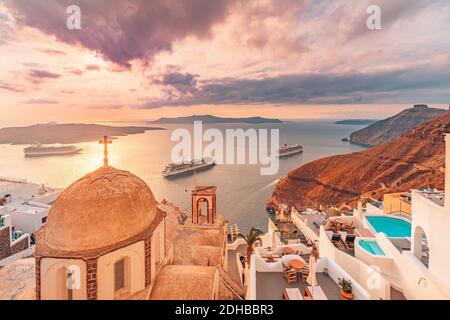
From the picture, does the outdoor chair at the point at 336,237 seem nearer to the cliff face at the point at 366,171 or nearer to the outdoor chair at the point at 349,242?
the outdoor chair at the point at 349,242

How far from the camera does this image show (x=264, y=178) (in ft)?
178

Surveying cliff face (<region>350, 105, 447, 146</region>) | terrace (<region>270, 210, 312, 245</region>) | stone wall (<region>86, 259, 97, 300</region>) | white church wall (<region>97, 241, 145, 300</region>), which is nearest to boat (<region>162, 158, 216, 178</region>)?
terrace (<region>270, 210, 312, 245</region>)

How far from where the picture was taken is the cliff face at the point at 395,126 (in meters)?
87.4

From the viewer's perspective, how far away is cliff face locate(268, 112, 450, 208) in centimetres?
3800

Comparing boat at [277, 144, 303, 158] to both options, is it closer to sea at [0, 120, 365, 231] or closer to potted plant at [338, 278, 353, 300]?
sea at [0, 120, 365, 231]

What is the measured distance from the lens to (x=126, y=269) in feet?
19.7

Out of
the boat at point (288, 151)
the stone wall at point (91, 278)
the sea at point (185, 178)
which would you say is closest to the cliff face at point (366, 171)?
the sea at point (185, 178)

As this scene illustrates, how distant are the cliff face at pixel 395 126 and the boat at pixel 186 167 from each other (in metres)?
69.4

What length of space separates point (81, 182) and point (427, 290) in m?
9.23

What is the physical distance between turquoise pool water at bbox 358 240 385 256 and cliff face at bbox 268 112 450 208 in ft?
94.4

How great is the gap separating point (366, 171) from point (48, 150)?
285ft

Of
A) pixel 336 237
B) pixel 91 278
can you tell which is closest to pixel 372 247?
pixel 336 237
